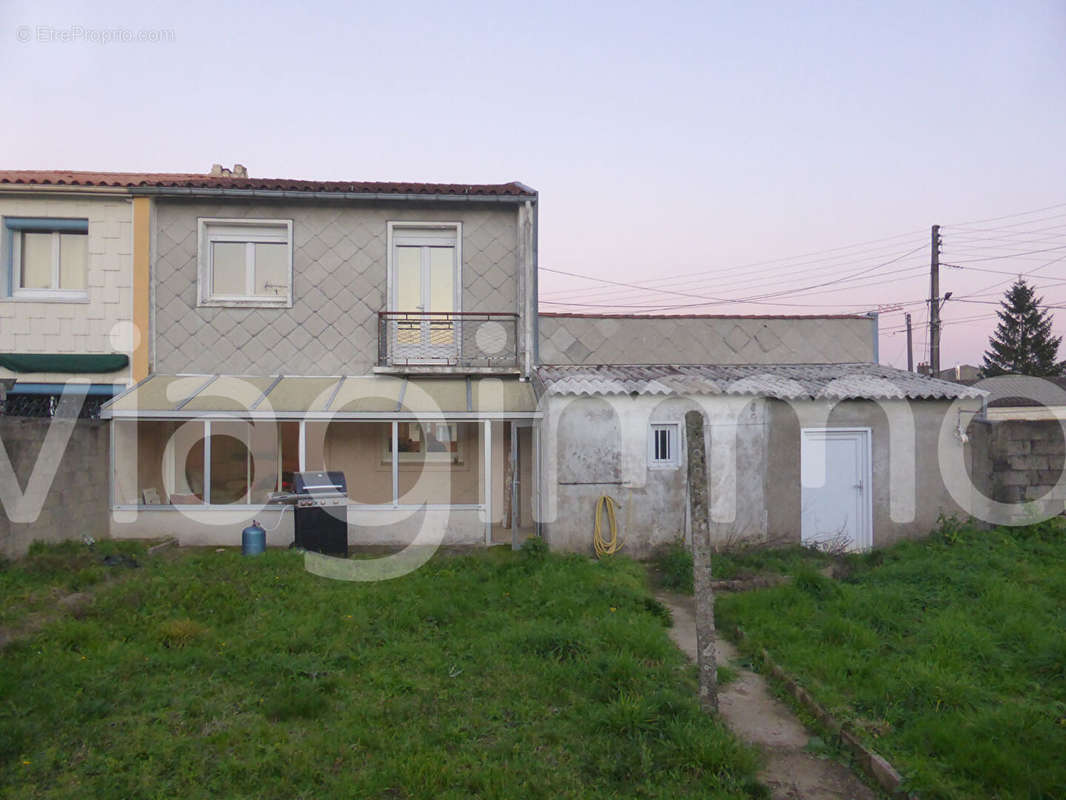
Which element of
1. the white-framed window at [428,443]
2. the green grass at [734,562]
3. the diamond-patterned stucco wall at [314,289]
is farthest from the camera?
the white-framed window at [428,443]

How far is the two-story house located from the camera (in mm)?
12172

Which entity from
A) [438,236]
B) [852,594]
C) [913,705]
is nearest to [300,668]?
[913,705]

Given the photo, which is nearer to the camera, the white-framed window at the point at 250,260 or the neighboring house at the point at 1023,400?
the white-framed window at the point at 250,260

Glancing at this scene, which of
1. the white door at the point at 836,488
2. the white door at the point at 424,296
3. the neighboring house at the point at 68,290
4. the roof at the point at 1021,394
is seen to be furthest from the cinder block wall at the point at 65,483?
the roof at the point at 1021,394

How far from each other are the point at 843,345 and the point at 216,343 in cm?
1284

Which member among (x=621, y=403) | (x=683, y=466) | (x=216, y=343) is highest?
(x=216, y=343)

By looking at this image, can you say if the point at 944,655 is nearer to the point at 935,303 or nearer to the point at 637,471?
the point at 637,471

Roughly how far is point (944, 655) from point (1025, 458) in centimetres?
691

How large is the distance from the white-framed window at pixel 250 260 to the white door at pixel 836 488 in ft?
32.4

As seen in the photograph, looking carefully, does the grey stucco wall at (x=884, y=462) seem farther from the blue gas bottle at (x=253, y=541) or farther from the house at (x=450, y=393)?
the blue gas bottle at (x=253, y=541)

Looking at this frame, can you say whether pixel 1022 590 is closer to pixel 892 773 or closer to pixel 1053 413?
pixel 892 773

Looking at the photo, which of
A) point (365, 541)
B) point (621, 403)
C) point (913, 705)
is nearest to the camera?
point (913, 705)

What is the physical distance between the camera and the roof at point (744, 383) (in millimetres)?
10668

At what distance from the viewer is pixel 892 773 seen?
4.16 meters
